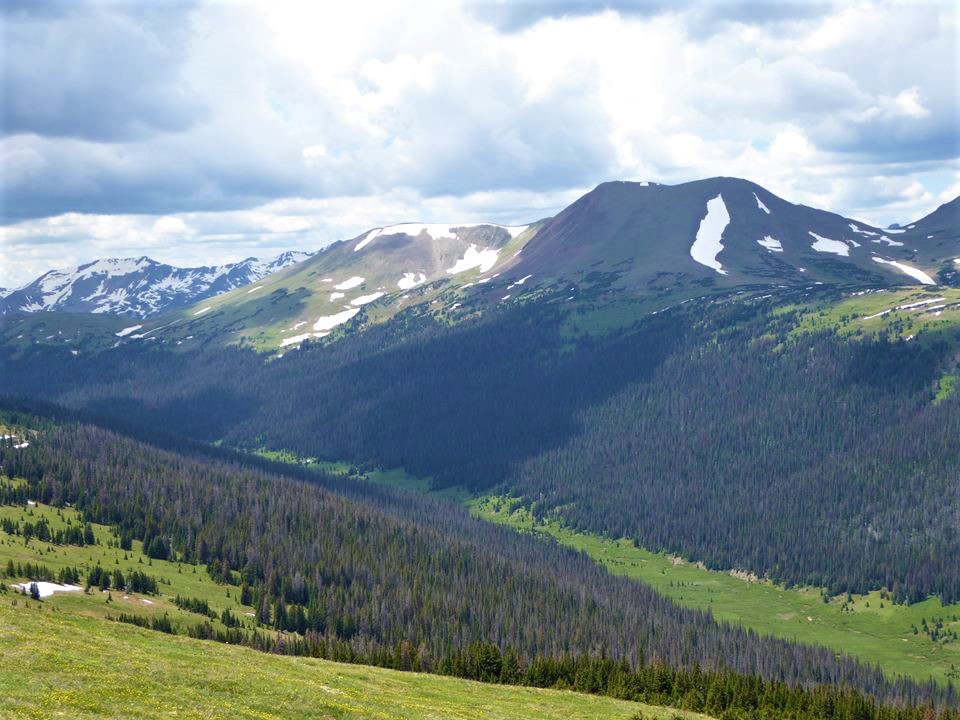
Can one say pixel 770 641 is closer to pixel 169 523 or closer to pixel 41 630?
pixel 169 523

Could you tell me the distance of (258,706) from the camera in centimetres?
5988

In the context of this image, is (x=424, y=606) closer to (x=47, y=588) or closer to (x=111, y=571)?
(x=111, y=571)

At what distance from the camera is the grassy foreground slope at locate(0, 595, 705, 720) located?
54.2 metres

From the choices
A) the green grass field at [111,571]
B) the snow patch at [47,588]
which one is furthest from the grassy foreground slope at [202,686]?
the green grass field at [111,571]

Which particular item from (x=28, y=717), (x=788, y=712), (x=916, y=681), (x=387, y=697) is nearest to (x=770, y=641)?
(x=916, y=681)

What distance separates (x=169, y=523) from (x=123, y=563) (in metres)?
28.8

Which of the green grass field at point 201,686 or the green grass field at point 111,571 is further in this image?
the green grass field at point 111,571

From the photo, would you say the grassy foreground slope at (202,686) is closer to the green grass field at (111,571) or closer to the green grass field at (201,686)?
the green grass field at (201,686)

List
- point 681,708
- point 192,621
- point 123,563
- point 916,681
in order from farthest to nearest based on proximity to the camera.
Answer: point 916,681, point 123,563, point 192,621, point 681,708

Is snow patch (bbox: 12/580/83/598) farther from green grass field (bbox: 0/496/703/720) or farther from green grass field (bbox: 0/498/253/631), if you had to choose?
green grass field (bbox: 0/496/703/720)

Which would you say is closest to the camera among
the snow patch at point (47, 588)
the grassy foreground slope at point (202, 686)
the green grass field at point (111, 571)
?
the grassy foreground slope at point (202, 686)

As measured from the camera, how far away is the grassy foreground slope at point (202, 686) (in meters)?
54.2

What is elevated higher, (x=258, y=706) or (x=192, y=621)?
(x=258, y=706)

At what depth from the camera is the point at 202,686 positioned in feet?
202
